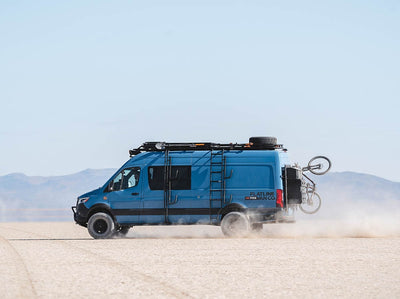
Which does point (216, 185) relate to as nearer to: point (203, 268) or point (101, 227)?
point (101, 227)

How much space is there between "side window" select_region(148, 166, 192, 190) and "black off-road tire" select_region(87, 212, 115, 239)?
67.4 inches

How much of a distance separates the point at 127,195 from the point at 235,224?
335 cm

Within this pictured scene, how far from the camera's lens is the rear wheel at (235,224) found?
2222 cm

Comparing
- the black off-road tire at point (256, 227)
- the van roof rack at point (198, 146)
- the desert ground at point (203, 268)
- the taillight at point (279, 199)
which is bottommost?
the desert ground at point (203, 268)

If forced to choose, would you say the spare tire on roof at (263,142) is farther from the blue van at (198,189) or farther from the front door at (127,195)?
the front door at (127,195)

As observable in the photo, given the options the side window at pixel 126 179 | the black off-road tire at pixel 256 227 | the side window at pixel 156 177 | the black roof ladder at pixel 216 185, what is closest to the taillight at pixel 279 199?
the black roof ladder at pixel 216 185

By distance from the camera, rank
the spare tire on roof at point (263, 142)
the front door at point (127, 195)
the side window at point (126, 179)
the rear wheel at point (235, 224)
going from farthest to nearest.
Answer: the side window at point (126, 179) < the front door at point (127, 195) < the spare tire on roof at point (263, 142) < the rear wheel at point (235, 224)

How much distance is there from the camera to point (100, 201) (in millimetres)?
23000

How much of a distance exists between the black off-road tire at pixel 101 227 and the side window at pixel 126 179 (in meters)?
0.87

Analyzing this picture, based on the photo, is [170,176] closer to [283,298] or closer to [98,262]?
[98,262]

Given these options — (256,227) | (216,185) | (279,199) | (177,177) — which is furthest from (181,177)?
(256,227)

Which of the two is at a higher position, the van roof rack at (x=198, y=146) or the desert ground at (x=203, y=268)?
the van roof rack at (x=198, y=146)

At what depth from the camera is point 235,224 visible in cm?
2230

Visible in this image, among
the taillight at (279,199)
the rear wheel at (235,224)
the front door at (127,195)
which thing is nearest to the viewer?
the taillight at (279,199)
